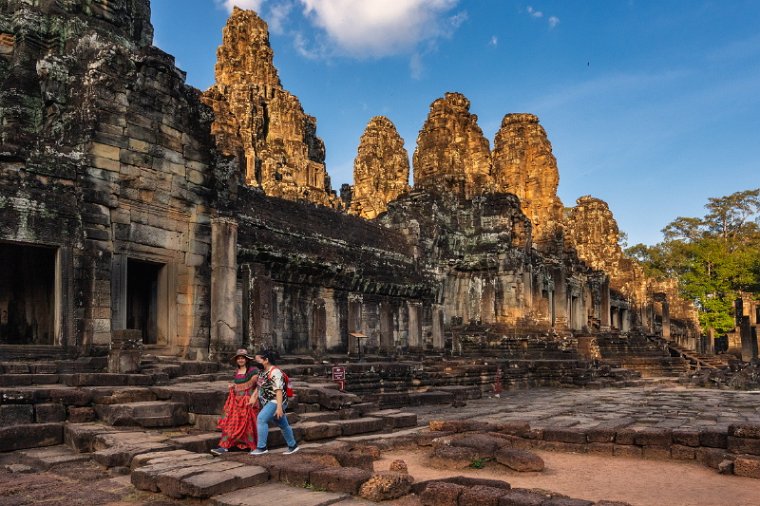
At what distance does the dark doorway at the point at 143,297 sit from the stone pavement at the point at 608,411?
5.76 meters

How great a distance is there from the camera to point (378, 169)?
169 feet

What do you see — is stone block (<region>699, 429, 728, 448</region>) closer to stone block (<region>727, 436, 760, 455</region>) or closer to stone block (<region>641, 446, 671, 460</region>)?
stone block (<region>727, 436, 760, 455</region>)

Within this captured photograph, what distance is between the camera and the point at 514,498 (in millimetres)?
5379

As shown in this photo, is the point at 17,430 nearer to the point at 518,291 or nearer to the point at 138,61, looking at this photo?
the point at 138,61

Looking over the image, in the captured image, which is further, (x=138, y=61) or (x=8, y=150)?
(x=138, y=61)

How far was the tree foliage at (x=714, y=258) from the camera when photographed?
50.1 m

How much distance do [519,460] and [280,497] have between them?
3.27 meters

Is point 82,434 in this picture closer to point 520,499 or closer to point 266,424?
point 266,424

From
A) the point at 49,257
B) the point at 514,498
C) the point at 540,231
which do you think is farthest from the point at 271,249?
the point at 540,231

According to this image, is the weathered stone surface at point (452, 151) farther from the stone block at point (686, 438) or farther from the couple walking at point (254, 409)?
the couple walking at point (254, 409)

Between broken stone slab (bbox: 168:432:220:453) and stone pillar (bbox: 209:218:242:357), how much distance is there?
604 cm

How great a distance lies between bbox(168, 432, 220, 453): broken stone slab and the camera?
748cm

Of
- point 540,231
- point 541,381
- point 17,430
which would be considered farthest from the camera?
point 540,231

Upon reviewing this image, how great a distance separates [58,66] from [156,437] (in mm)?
8812
